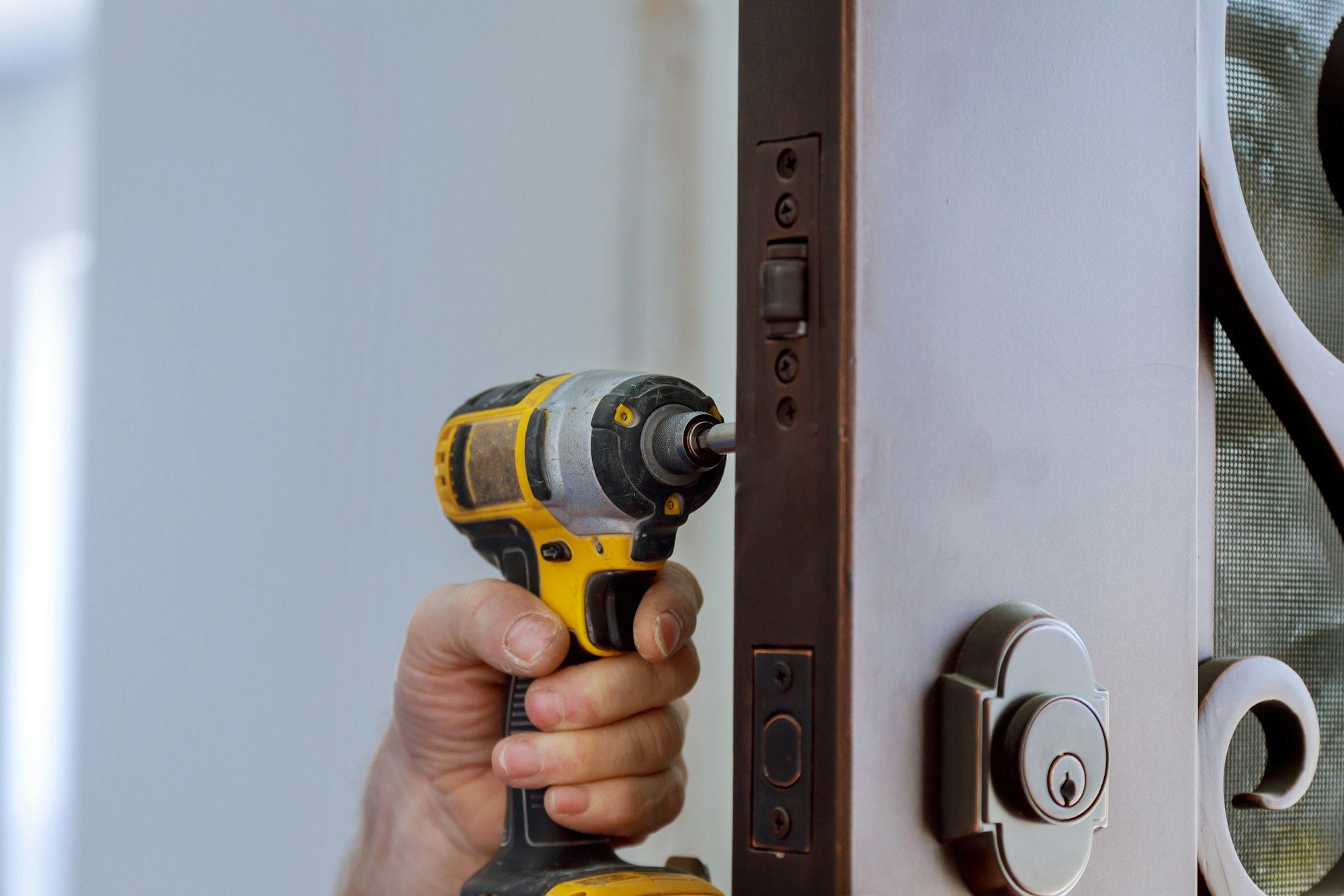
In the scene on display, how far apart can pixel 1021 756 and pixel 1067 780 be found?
33 mm

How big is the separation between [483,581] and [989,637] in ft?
1.62

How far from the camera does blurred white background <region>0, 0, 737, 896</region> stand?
1.47 meters

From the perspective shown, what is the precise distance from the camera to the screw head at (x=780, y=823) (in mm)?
366

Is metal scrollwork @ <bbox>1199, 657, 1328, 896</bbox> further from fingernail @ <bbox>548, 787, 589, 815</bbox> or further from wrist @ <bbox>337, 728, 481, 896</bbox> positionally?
wrist @ <bbox>337, 728, 481, 896</bbox>

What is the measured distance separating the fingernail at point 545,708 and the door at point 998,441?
1.27 feet

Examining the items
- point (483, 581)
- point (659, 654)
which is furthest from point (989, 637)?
point (483, 581)

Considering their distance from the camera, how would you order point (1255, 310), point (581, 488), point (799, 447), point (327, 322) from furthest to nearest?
1. point (327, 322)
2. point (581, 488)
3. point (1255, 310)
4. point (799, 447)

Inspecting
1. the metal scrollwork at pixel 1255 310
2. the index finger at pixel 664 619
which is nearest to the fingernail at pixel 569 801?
the index finger at pixel 664 619

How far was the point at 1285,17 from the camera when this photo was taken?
22.0 inches

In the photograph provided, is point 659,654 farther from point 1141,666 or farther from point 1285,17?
point 1285,17

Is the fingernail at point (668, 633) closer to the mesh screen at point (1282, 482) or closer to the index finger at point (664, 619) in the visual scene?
the index finger at point (664, 619)

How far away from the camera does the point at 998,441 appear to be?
40 cm

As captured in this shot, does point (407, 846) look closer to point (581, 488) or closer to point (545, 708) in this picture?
point (545, 708)

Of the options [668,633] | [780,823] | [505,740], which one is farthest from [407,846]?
[780,823]
